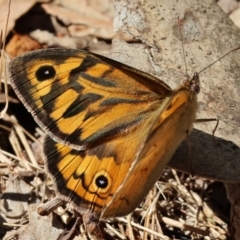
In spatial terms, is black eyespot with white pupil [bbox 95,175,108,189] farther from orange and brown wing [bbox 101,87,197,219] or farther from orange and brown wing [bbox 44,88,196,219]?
orange and brown wing [bbox 101,87,197,219]

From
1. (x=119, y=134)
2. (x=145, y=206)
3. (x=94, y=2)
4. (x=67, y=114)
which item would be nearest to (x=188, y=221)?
(x=145, y=206)

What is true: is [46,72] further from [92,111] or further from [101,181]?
[101,181]

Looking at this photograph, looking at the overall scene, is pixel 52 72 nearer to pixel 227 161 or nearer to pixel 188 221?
pixel 227 161

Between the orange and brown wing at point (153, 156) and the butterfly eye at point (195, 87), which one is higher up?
the butterfly eye at point (195, 87)

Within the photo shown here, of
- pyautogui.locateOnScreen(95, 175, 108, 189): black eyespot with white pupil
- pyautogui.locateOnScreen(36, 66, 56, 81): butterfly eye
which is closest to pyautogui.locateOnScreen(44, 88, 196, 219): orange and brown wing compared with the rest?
pyautogui.locateOnScreen(95, 175, 108, 189): black eyespot with white pupil

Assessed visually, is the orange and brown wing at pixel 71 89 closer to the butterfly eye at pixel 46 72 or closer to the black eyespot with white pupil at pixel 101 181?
the butterfly eye at pixel 46 72

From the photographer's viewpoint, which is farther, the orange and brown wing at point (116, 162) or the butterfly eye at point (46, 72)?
the butterfly eye at point (46, 72)

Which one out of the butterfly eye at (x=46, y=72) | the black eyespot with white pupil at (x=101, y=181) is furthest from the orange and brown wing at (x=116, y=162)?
the butterfly eye at (x=46, y=72)

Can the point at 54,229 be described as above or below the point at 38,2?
below
